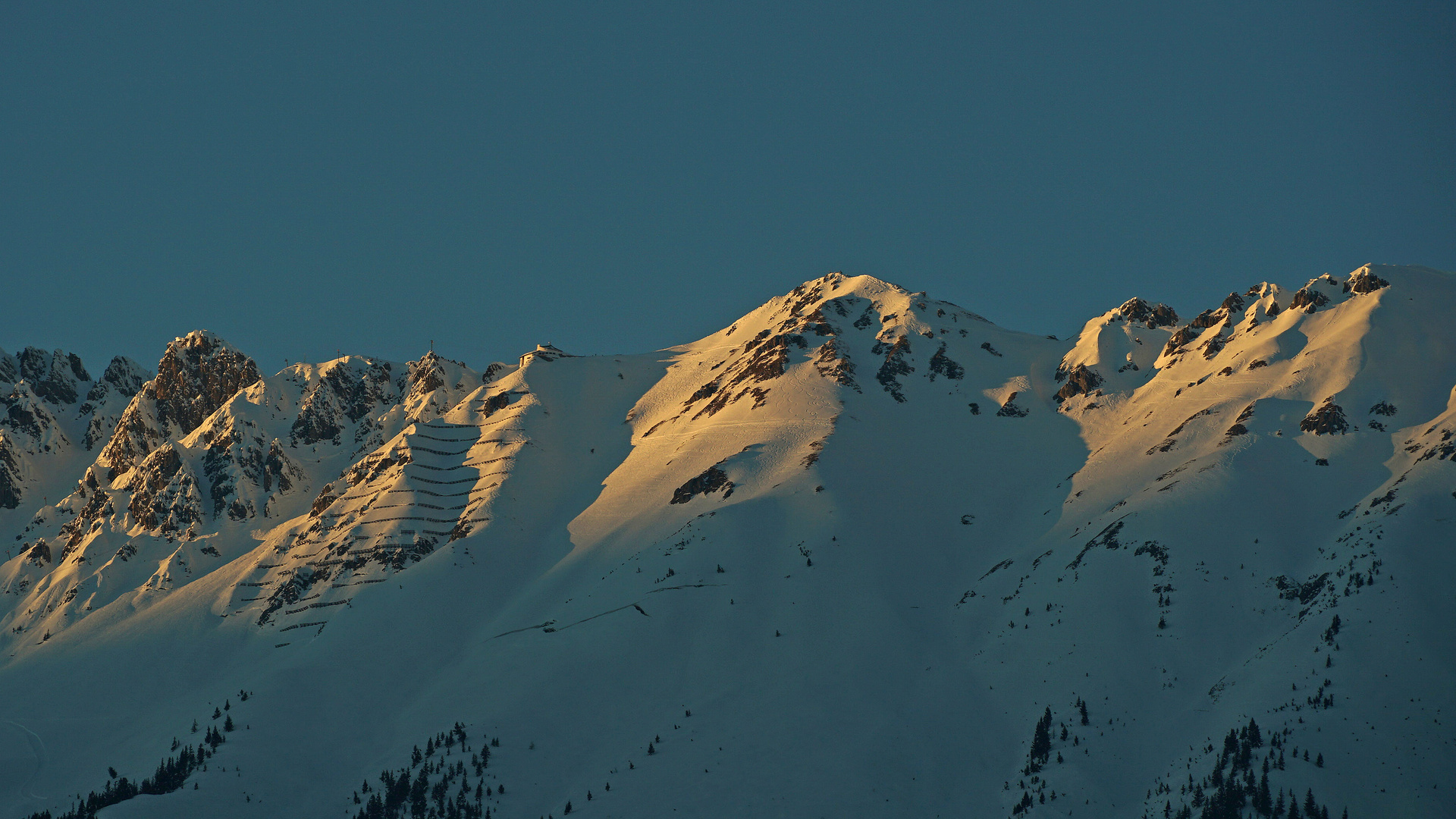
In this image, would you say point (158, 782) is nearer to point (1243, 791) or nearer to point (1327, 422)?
point (1243, 791)

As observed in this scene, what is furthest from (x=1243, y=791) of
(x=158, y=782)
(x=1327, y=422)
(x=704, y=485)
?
(x=158, y=782)

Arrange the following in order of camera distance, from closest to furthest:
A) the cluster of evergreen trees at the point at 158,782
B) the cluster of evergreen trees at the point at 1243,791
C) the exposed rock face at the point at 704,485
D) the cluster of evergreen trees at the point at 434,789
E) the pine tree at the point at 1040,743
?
the cluster of evergreen trees at the point at 1243,791
the pine tree at the point at 1040,743
the cluster of evergreen trees at the point at 434,789
the cluster of evergreen trees at the point at 158,782
the exposed rock face at the point at 704,485

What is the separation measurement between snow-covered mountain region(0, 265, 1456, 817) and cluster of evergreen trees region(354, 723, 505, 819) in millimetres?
454

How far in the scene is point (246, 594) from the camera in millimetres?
181750

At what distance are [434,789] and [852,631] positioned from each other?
4830 centimetres

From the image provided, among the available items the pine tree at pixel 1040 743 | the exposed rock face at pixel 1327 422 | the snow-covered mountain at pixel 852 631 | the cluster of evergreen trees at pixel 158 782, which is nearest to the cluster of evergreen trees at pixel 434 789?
the snow-covered mountain at pixel 852 631

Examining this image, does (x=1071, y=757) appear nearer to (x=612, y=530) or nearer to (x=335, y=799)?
(x=335, y=799)

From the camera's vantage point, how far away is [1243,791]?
295 ft

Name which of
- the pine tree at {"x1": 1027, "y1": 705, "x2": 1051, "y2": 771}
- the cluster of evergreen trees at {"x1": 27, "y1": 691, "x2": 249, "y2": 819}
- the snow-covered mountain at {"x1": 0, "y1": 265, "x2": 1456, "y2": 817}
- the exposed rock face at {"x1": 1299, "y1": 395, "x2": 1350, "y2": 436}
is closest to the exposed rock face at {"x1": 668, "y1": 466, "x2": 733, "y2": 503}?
the snow-covered mountain at {"x1": 0, "y1": 265, "x2": 1456, "y2": 817}

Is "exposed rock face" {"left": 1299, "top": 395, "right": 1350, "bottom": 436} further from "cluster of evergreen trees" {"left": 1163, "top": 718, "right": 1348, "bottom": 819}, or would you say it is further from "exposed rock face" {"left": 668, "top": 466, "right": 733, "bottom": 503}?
"exposed rock face" {"left": 668, "top": 466, "right": 733, "bottom": 503}

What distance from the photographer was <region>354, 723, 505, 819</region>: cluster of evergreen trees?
112688mm

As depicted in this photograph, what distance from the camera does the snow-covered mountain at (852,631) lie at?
103688mm

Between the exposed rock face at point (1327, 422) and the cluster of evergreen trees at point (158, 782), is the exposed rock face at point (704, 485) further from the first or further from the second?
the exposed rock face at point (1327, 422)

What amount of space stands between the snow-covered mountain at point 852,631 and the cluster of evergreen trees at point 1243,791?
28 cm
